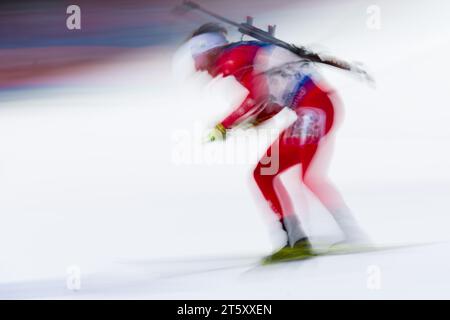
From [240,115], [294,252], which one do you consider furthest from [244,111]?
[294,252]

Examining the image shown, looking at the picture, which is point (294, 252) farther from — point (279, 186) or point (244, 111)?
point (244, 111)

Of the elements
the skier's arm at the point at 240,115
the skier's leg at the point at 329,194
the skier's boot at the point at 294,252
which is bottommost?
the skier's boot at the point at 294,252

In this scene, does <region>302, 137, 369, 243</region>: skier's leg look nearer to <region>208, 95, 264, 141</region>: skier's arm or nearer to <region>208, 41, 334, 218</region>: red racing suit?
<region>208, 41, 334, 218</region>: red racing suit

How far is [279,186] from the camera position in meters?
1.98

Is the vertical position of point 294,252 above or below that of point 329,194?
below

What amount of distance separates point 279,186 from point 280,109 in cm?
25

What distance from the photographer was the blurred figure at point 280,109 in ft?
6.43

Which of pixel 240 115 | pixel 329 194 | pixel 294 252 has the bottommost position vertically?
pixel 294 252

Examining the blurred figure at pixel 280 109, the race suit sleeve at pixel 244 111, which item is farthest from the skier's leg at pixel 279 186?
the race suit sleeve at pixel 244 111

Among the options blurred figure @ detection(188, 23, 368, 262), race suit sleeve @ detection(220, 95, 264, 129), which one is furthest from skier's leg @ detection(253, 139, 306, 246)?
race suit sleeve @ detection(220, 95, 264, 129)

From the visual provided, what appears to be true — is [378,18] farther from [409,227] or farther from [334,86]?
[409,227]

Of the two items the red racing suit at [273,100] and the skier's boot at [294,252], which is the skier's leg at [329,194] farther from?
the skier's boot at [294,252]
